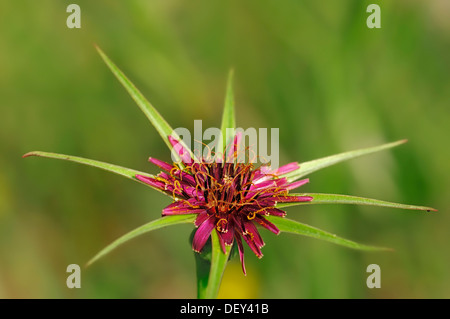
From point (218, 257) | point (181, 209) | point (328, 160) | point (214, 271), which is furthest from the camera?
point (328, 160)

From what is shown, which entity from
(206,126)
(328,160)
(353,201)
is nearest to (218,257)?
(353,201)

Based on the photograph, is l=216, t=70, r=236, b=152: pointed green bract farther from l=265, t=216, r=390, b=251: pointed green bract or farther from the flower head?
l=265, t=216, r=390, b=251: pointed green bract

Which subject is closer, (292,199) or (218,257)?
(218,257)

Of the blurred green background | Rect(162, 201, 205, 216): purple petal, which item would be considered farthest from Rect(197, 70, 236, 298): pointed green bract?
the blurred green background

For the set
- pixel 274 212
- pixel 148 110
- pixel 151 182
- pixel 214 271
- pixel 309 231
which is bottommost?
pixel 214 271

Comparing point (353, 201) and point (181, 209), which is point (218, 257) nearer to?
point (181, 209)

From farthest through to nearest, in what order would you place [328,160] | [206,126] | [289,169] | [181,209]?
[206,126] → [289,169] → [328,160] → [181,209]
